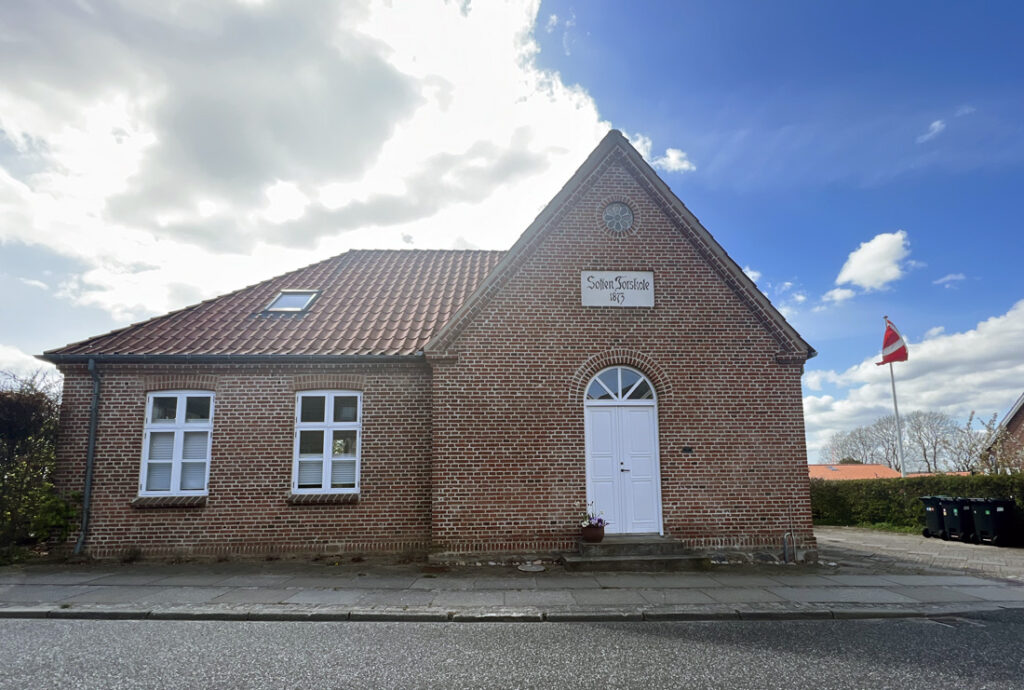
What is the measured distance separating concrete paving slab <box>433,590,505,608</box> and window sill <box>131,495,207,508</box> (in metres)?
5.53

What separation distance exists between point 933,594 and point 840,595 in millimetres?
1459

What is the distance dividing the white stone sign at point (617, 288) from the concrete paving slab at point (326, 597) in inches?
255

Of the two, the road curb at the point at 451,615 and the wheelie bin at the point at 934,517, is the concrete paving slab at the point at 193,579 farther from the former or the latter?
the wheelie bin at the point at 934,517

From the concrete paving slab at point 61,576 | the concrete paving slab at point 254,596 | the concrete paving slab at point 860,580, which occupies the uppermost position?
the concrete paving slab at point 61,576

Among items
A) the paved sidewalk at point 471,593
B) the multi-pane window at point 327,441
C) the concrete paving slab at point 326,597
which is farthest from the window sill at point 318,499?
the concrete paving slab at point 326,597

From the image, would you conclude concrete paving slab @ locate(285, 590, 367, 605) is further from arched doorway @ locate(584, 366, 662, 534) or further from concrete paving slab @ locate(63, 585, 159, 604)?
arched doorway @ locate(584, 366, 662, 534)

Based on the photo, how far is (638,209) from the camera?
39.3ft

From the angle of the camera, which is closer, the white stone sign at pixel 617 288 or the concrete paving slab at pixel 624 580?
the concrete paving slab at pixel 624 580

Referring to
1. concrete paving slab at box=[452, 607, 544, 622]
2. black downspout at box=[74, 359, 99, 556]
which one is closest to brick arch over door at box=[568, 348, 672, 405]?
concrete paving slab at box=[452, 607, 544, 622]

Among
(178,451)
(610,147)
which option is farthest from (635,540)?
(178,451)

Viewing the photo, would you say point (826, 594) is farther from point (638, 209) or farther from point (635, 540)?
point (638, 209)

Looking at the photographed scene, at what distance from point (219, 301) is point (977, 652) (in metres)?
14.8

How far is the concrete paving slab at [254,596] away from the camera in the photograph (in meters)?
7.97

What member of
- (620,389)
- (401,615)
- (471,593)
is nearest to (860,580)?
(620,389)
